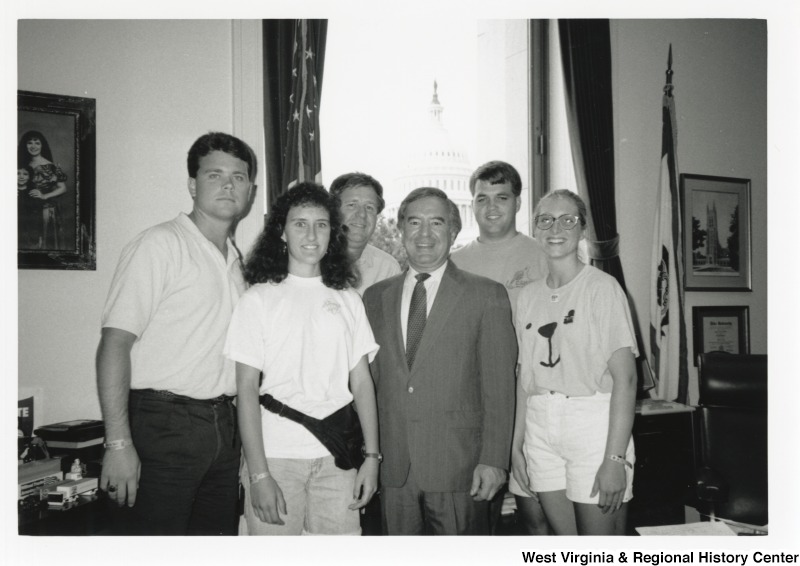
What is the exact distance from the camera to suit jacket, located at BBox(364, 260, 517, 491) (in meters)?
1.83

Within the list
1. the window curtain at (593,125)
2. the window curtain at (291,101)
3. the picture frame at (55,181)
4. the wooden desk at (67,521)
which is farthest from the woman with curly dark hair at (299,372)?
the window curtain at (593,125)

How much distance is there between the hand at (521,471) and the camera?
1.97m

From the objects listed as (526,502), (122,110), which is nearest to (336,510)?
(526,502)

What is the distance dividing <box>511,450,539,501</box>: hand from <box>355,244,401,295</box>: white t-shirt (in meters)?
0.91

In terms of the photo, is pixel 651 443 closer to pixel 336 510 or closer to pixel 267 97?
pixel 336 510

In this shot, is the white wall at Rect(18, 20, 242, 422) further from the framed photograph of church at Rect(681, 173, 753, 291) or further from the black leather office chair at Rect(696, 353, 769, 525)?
the framed photograph of church at Rect(681, 173, 753, 291)

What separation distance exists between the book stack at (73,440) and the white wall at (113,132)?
300mm

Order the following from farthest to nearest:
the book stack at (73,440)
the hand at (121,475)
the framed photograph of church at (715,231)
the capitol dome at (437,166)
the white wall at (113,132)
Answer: the framed photograph of church at (715,231) → the capitol dome at (437,166) → the white wall at (113,132) → the book stack at (73,440) → the hand at (121,475)

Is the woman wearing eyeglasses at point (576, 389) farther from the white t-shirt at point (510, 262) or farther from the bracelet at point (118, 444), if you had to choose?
the bracelet at point (118, 444)

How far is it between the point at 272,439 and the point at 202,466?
0.34 metres

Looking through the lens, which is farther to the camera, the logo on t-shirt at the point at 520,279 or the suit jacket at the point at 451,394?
the logo on t-shirt at the point at 520,279

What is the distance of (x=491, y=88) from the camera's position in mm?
3807

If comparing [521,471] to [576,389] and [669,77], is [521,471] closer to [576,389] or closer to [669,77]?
[576,389]
